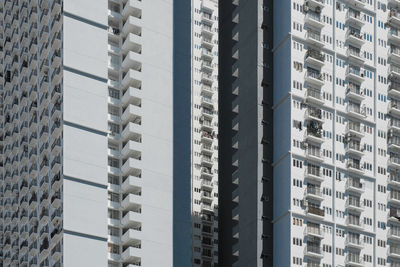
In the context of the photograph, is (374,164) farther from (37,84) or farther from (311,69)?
(37,84)

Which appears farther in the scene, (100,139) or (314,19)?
(314,19)

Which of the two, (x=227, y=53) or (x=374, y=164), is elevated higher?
(x=227, y=53)

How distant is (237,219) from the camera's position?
4589 inches

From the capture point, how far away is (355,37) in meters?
119

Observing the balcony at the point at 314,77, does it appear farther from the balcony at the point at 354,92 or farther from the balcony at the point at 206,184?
the balcony at the point at 206,184

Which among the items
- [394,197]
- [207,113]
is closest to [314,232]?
[394,197]

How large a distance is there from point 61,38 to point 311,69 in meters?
23.7

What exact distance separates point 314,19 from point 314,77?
19.6ft

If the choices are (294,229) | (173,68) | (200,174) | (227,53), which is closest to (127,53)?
(173,68)

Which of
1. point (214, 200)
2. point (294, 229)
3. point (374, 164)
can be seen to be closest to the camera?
point (294, 229)

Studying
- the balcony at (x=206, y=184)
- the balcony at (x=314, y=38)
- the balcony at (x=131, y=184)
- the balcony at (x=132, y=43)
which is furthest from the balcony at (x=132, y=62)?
the balcony at (x=206, y=184)

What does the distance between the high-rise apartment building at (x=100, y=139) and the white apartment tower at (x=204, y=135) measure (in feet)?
96.6

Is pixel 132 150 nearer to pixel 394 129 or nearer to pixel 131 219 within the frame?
pixel 131 219

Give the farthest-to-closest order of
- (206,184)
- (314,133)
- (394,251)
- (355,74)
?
(206,184) < (355,74) < (394,251) < (314,133)
